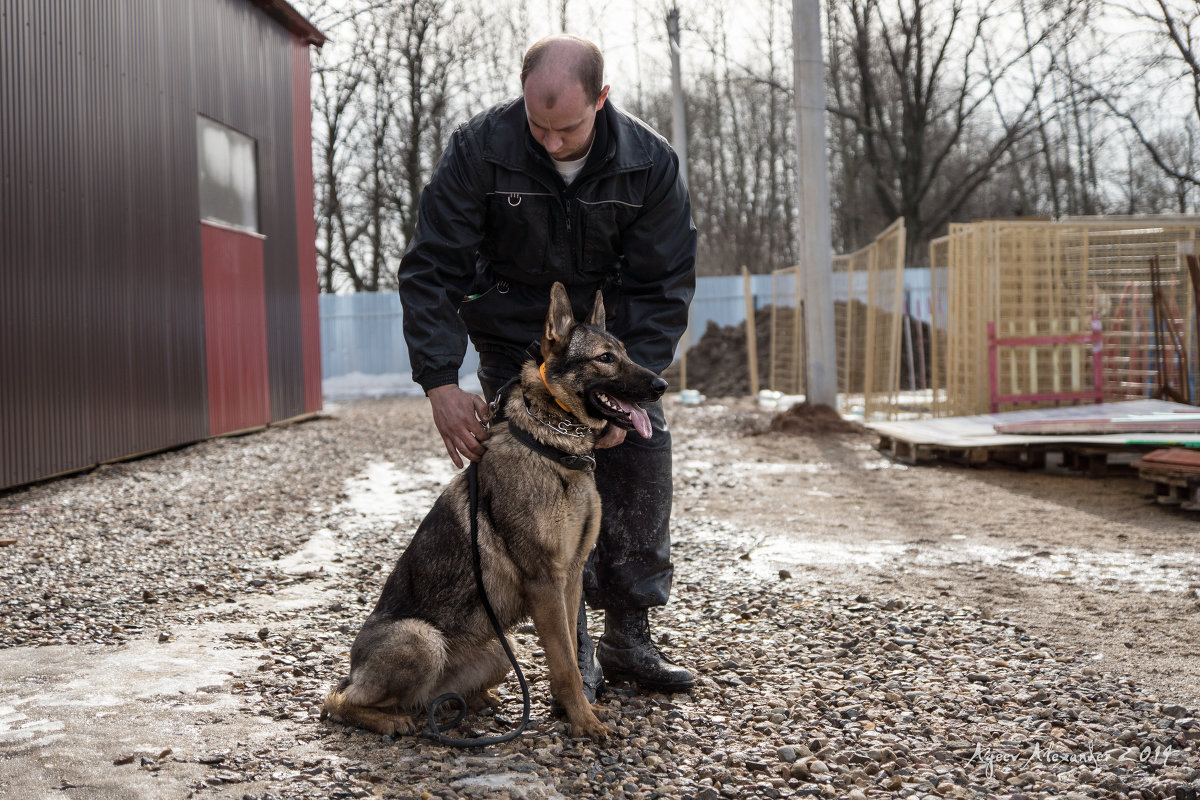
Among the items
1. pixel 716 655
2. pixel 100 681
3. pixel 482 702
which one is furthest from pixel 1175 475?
pixel 100 681

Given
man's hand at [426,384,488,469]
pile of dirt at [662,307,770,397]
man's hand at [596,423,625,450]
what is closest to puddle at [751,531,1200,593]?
man's hand at [596,423,625,450]

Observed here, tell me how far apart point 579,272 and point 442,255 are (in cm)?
52

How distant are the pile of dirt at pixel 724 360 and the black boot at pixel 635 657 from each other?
1759 cm

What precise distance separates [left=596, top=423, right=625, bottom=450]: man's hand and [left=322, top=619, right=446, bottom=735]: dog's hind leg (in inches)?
33.3

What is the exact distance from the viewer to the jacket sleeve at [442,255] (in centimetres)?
342

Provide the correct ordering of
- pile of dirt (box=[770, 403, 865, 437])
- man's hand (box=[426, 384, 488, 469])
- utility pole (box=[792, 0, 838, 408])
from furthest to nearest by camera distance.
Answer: utility pole (box=[792, 0, 838, 408])
pile of dirt (box=[770, 403, 865, 437])
man's hand (box=[426, 384, 488, 469])

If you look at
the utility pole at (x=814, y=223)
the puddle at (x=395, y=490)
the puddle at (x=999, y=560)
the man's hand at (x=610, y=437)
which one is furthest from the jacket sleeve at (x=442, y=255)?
the utility pole at (x=814, y=223)

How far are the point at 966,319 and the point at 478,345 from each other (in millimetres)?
9821

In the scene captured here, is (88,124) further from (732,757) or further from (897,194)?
(897,194)

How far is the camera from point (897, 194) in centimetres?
3231

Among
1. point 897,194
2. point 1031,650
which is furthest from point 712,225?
point 1031,650

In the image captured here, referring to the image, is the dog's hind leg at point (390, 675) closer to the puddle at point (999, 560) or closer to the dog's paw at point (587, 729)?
the dog's paw at point (587, 729)

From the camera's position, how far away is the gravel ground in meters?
2.88

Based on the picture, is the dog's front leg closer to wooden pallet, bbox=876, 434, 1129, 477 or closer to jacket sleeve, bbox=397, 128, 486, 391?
jacket sleeve, bbox=397, 128, 486, 391
